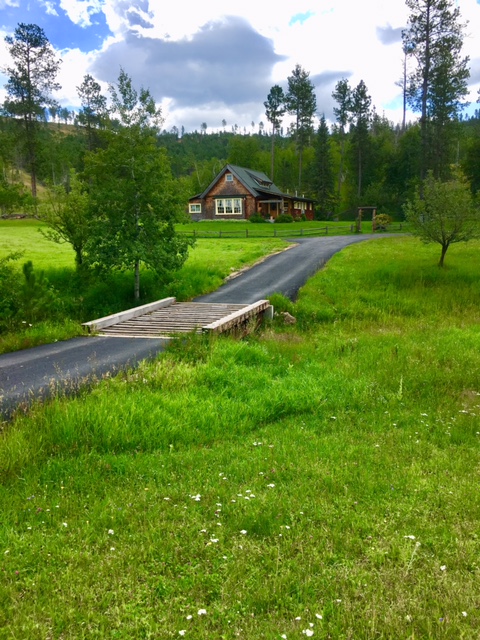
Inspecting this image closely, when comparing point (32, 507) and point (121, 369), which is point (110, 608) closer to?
point (32, 507)

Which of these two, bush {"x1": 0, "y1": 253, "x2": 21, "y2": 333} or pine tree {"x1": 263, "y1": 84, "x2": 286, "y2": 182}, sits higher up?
pine tree {"x1": 263, "y1": 84, "x2": 286, "y2": 182}

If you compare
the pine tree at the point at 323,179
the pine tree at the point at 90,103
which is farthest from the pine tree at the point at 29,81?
the pine tree at the point at 323,179

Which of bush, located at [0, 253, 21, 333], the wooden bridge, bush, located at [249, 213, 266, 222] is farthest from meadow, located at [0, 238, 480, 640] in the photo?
bush, located at [249, 213, 266, 222]

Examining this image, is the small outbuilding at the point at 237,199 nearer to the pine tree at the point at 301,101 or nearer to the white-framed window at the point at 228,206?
the white-framed window at the point at 228,206

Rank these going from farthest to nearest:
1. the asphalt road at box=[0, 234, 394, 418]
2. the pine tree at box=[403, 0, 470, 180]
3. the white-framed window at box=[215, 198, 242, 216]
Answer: the white-framed window at box=[215, 198, 242, 216] → the pine tree at box=[403, 0, 470, 180] → the asphalt road at box=[0, 234, 394, 418]

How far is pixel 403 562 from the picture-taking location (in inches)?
155

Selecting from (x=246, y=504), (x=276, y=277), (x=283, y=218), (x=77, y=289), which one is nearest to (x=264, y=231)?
(x=283, y=218)

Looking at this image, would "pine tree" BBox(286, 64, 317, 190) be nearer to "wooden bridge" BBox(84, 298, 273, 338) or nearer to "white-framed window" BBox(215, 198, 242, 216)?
"white-framed window" BBox(215, 198, 242, 216)

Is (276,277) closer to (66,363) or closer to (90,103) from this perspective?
(66,363)

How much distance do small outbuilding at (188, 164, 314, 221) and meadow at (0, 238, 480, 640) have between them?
47615 mm

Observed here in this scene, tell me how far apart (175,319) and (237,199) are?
145 feet

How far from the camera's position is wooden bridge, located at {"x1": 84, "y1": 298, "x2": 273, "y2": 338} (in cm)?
1205

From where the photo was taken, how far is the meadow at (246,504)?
133 inches

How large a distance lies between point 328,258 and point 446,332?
466 inches
